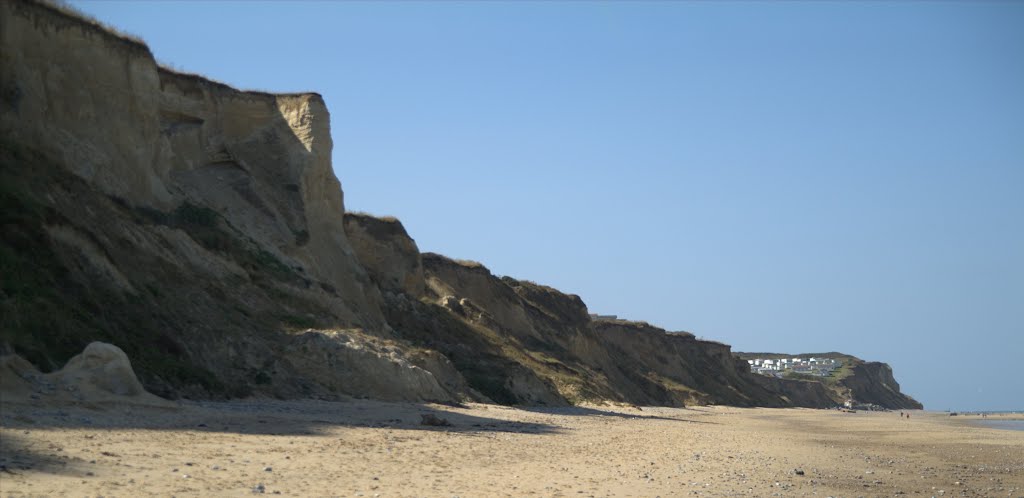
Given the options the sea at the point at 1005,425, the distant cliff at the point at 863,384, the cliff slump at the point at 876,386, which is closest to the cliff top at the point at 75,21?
the sea at the point at 1005,425

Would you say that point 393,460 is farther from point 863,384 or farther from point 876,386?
point 876,386

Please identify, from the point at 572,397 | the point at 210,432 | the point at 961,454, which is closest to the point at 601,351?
the point at 572,397

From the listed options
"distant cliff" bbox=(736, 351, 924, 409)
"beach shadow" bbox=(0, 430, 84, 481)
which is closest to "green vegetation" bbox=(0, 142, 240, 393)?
"beach shadow" bbox=(0, 430, 84, 481)

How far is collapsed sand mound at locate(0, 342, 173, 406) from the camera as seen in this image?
1224cm

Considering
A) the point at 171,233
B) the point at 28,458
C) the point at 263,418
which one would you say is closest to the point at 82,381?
the point at 263,418

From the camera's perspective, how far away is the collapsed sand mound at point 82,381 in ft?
40.1

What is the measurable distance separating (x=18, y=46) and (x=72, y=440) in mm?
16705

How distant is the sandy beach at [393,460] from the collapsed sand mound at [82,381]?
1.26 ft

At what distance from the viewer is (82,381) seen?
13.2m

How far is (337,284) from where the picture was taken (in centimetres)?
3375

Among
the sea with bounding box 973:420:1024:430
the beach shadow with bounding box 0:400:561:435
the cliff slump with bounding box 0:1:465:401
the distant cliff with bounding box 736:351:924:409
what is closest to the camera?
the beach shadow with bounding box 0:400:561:435

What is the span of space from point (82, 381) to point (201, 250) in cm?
1235

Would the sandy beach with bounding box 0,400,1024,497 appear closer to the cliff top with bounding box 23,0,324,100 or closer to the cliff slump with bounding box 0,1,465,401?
the cliff slump with bounding box 0,1,465,401

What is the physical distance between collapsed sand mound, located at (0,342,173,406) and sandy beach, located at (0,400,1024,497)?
0.39 metres
